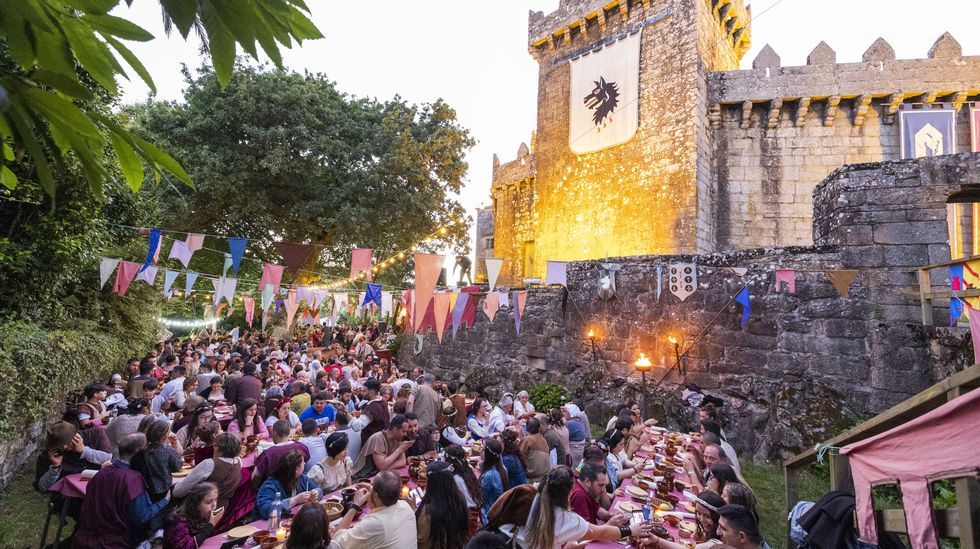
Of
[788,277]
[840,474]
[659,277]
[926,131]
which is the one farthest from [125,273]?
[926,131]

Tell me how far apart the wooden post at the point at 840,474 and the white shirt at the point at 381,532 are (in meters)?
2.98

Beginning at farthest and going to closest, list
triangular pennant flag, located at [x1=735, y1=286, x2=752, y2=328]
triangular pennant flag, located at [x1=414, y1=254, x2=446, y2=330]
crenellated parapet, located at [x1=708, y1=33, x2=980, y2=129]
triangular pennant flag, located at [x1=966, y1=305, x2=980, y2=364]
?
crenellated parapet, located at [x1=708, y1=33, x2=980, y2=129] < triangular pennant flag, located at [x1=735, y1=286, x2=752, y2=328] < triangular pennant flag, located at [x1=414, y1=254, x2=446, y2=330] < triangular pennant flag, located at [x1=966, y1=305, x2=980, y2=364]

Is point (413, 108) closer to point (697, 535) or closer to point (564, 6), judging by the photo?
point (564, 6)

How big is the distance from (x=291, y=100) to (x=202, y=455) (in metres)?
13.4

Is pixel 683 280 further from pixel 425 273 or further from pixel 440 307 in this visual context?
pixel 440 307

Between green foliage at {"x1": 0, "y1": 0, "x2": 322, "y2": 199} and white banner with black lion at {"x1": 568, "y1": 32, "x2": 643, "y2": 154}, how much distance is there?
15117 millimetres

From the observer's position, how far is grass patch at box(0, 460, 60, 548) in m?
4.74

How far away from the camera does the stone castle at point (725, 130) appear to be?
1252 cm

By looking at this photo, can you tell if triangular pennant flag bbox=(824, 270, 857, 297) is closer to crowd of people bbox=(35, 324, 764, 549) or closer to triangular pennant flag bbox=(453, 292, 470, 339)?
crowd of people bbox=(35, 324, 764, 549)

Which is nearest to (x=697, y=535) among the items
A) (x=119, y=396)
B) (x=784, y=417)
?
(x=784, y=417)

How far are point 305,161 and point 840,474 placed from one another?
52.0ft

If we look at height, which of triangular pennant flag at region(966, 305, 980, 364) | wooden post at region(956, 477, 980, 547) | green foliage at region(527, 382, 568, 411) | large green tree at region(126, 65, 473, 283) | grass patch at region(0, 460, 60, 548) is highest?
large green tree at region(126, 65, 473, 283)

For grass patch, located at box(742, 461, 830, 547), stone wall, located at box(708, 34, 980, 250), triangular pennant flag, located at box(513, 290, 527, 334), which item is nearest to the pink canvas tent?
grass patch, located at box(742, 461, 830, 547)

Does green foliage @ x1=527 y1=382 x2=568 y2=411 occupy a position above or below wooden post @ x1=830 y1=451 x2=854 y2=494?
below
